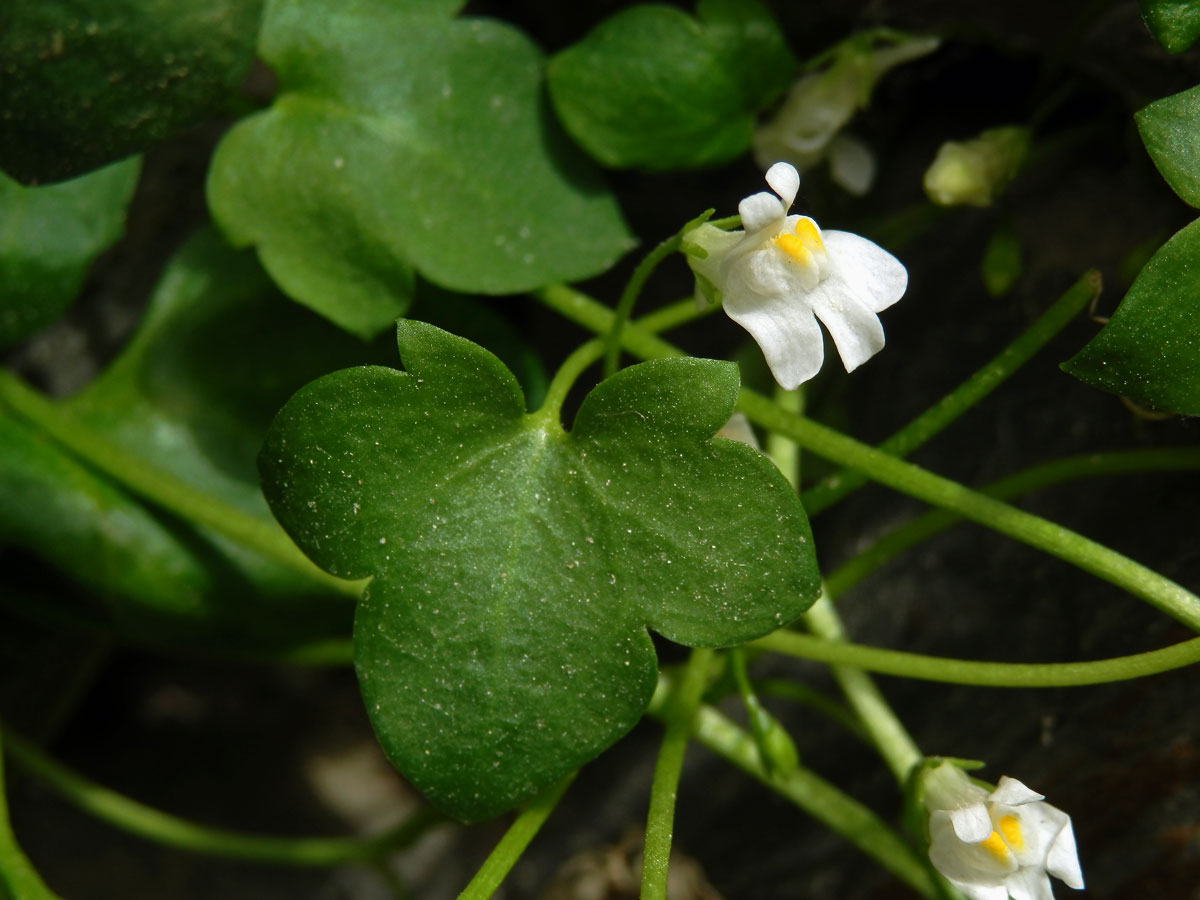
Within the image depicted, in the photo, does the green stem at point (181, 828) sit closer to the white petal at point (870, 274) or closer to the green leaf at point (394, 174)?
the green leaf at point (394, 174)

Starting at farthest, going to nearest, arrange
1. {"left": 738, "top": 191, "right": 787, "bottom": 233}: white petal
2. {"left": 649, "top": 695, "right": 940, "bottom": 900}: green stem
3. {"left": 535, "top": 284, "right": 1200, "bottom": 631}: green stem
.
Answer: {"left": 649, "top": 695, "right": 940, "bottom": 900}: green stem < {"left": 535, "top": 284, "right": 1200, "bottom": 631}: green stem < {"left": 738, "top": 191, "right": 787, "bottom": 233}: white petal

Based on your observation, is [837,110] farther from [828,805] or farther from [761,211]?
[828,805]

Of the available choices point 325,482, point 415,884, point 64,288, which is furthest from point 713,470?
point 415,884

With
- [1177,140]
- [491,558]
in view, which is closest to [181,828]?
[491,558]

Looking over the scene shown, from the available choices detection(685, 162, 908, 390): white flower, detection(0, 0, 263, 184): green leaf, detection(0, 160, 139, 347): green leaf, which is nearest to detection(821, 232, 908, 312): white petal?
detection(685, 162, 908, 390): white flower

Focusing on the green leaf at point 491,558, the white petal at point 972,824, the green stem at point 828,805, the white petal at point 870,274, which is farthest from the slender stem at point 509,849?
the white petal at point 870,274

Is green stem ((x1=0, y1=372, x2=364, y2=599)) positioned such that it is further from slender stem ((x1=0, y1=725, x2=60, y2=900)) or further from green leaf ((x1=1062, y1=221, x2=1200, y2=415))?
green leaf ((x1=1062, y1=221, x2=1200, y2=415))
